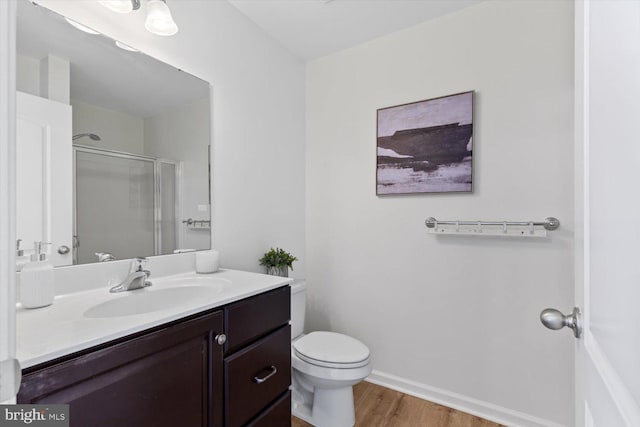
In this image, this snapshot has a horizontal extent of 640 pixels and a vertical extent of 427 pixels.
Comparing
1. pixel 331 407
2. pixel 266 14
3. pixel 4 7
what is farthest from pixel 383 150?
pixel 4 7

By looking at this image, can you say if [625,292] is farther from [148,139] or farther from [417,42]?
[417,42]

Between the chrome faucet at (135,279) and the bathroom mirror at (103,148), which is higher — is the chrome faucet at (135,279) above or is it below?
below

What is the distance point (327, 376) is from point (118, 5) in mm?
1879

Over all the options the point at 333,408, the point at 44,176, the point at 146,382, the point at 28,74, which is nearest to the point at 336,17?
the point at 28,74

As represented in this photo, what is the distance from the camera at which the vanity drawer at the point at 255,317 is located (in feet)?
3.38

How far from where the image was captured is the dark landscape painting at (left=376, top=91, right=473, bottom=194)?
1.74 meters

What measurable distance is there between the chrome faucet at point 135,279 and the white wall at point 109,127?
494 mm

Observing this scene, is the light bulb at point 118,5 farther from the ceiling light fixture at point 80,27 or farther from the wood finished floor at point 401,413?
the wood finished floor at point 401,413

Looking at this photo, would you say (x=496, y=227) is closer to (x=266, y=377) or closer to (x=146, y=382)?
(x=266, y=377)

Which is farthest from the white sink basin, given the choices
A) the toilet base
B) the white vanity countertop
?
the toilet base

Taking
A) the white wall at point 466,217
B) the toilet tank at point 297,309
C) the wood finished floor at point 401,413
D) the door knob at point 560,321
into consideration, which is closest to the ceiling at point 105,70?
the white wall at point 466,217

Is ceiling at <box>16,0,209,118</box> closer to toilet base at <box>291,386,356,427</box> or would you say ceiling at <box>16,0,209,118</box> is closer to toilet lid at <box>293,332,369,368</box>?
toilet lid at <box>293,332,369,368</box>

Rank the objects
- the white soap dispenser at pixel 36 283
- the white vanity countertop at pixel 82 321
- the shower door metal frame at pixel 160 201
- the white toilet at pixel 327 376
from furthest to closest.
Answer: the white toilet at pixel 327 376, the shower door metal frame at pixel 160 201, the white soap dispenser at pixel 36 283, the white vanity countertop at pixel 82 321

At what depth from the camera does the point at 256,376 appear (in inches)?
44.1
